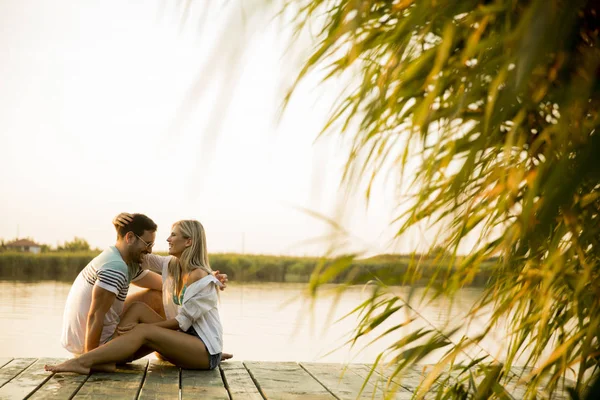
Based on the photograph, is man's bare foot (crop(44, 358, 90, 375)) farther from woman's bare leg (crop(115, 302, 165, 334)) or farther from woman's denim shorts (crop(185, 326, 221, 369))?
woman's denim shorts (crop(185, 326, 221, 369))

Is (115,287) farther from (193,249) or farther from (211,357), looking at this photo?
(211,357)

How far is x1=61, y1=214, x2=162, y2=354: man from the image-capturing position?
3793 millimetres

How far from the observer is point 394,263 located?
1316 mm

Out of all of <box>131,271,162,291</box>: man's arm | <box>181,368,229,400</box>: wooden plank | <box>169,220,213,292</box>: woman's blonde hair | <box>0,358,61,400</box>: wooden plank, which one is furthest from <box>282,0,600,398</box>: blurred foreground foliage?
<box>131,271,162,291</box>: man's arm

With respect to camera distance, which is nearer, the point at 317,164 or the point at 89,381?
the point at 317,164

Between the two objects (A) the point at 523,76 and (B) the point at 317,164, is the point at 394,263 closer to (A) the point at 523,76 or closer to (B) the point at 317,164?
(B) the point at 317,164

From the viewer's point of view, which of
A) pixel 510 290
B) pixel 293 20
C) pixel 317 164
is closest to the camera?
pixel 317 164

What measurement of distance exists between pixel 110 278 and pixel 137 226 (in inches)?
13.9

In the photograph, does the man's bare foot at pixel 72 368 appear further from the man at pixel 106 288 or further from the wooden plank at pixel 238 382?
the wooden plank at pixel 238 382

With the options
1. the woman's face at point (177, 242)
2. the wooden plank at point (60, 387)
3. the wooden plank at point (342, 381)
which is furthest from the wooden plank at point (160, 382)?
the wooden plank at point (342, 381)

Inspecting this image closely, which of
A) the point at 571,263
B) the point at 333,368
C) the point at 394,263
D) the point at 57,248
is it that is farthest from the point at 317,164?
the point at 57,248

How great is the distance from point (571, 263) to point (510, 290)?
204 millimetres

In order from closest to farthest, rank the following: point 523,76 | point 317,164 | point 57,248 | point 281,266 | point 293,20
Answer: point 523,76, point 317,164, point 293,20, point 281,266, point 57,248

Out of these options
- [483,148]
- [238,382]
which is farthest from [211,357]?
[483,148]
